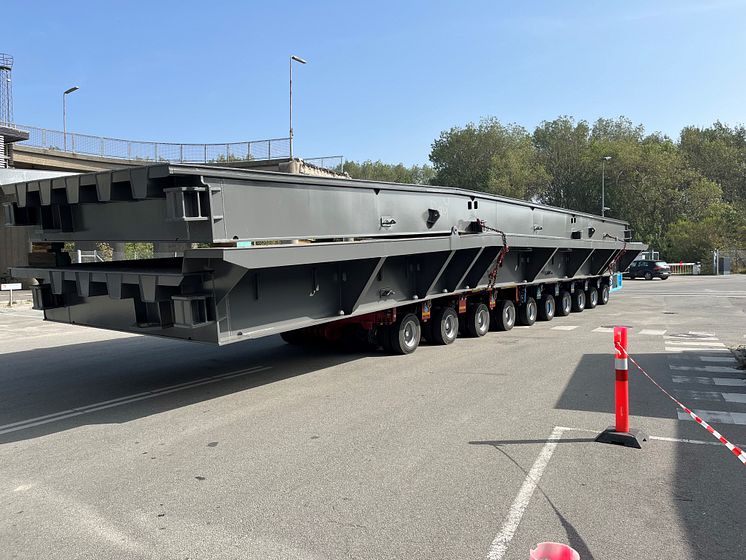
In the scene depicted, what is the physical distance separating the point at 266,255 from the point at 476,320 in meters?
6.95

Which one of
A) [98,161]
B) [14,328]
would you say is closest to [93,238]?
[14,328]

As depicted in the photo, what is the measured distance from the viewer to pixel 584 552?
3584 millimetres

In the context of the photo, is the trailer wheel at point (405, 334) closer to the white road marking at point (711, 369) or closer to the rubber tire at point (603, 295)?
the white road marking at point (711, 369)

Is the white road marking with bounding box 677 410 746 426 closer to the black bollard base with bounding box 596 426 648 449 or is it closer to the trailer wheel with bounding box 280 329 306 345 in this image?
the black bollard base with bounding box 596 426 648 449

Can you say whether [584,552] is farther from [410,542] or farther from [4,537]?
[4,537]

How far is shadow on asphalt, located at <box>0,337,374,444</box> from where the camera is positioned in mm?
6930

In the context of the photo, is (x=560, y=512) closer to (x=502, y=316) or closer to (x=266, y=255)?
(x=266, y=255)

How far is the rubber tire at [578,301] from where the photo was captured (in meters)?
18.6

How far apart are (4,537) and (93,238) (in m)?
4.35

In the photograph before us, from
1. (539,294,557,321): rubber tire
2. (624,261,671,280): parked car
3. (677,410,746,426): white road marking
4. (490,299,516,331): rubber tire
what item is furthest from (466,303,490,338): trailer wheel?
(624,261,671,280): parked car

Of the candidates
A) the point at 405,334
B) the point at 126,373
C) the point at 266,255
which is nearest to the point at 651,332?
the point at 405,334

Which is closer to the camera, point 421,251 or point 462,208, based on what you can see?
point 421,251

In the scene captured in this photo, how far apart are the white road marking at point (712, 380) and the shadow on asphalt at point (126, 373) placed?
4959 millimetres

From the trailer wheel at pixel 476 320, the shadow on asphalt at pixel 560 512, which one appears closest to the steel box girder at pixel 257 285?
the trailer wheel at pixel 476 320
